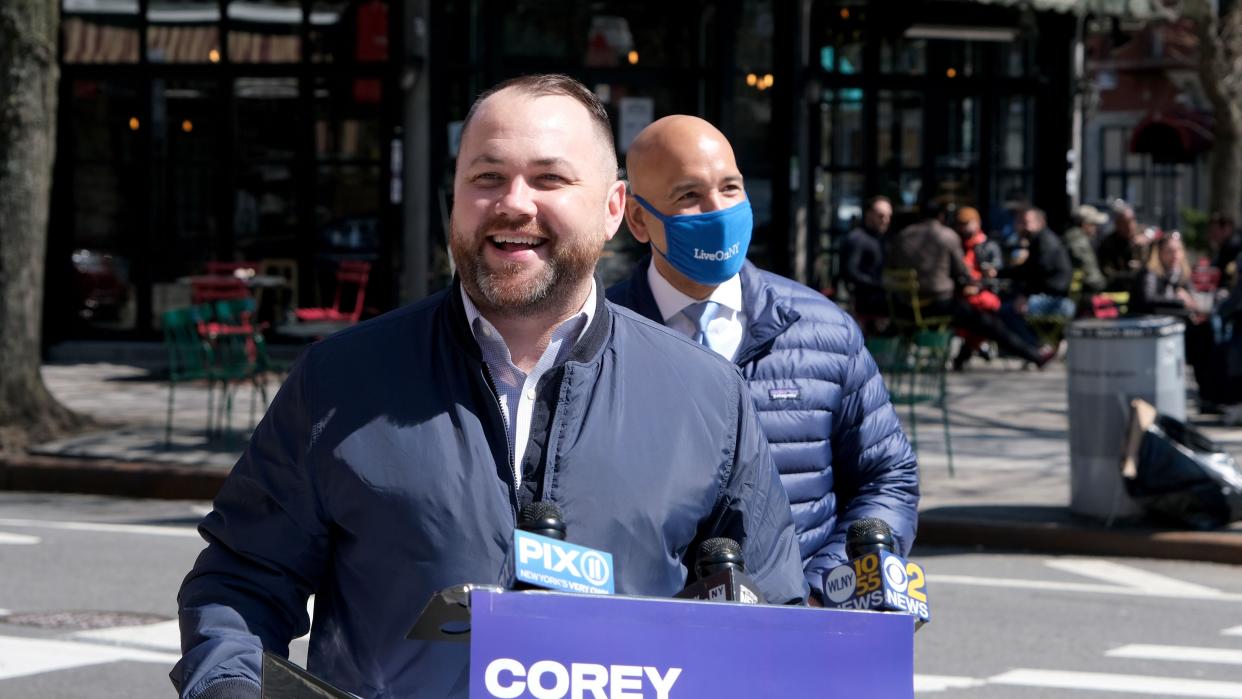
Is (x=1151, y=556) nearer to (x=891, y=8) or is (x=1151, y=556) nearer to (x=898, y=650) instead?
(x=898, y=650)

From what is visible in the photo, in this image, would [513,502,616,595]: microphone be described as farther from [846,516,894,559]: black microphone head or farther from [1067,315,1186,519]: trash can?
[1067,315,1186,519]: trash can

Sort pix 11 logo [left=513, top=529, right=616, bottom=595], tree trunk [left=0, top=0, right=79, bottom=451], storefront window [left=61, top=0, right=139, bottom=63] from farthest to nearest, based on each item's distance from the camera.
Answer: storefront window [left=61, top=0, right=139, bottom=63]
tree trunk [left=0, top=0, right=79, bottom=451]
pix 11 logo [left=513, top=529, right=616, bottom=595]

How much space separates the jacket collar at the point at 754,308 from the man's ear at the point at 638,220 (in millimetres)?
66

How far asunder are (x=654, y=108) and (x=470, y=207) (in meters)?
16.4

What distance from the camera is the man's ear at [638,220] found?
14.4ft

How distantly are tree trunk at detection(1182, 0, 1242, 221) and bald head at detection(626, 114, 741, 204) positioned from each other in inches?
734

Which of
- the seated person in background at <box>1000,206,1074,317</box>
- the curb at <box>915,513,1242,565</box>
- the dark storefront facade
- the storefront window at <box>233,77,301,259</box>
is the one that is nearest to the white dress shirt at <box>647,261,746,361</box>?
the curb at <box>915,513,1242,565</box>

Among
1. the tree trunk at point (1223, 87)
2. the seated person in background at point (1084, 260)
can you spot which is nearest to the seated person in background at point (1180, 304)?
the seated person in background at point (1084, 260)

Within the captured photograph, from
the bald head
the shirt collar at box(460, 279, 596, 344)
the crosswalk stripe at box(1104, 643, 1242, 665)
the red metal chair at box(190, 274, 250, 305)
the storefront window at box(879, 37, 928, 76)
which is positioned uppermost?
the storefront window at box(879, 37, 928, 76)

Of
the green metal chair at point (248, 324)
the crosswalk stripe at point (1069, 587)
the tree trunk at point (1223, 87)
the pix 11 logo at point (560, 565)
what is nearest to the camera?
the pix 11 logo at point (560, 565)

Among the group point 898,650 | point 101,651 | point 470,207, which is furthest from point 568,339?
point 101,651

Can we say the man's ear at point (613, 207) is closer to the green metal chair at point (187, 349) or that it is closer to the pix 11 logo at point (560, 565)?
the pix 11 logo at point (560, 565)

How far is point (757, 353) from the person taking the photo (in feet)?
13.9

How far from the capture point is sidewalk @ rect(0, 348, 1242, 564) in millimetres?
10492
